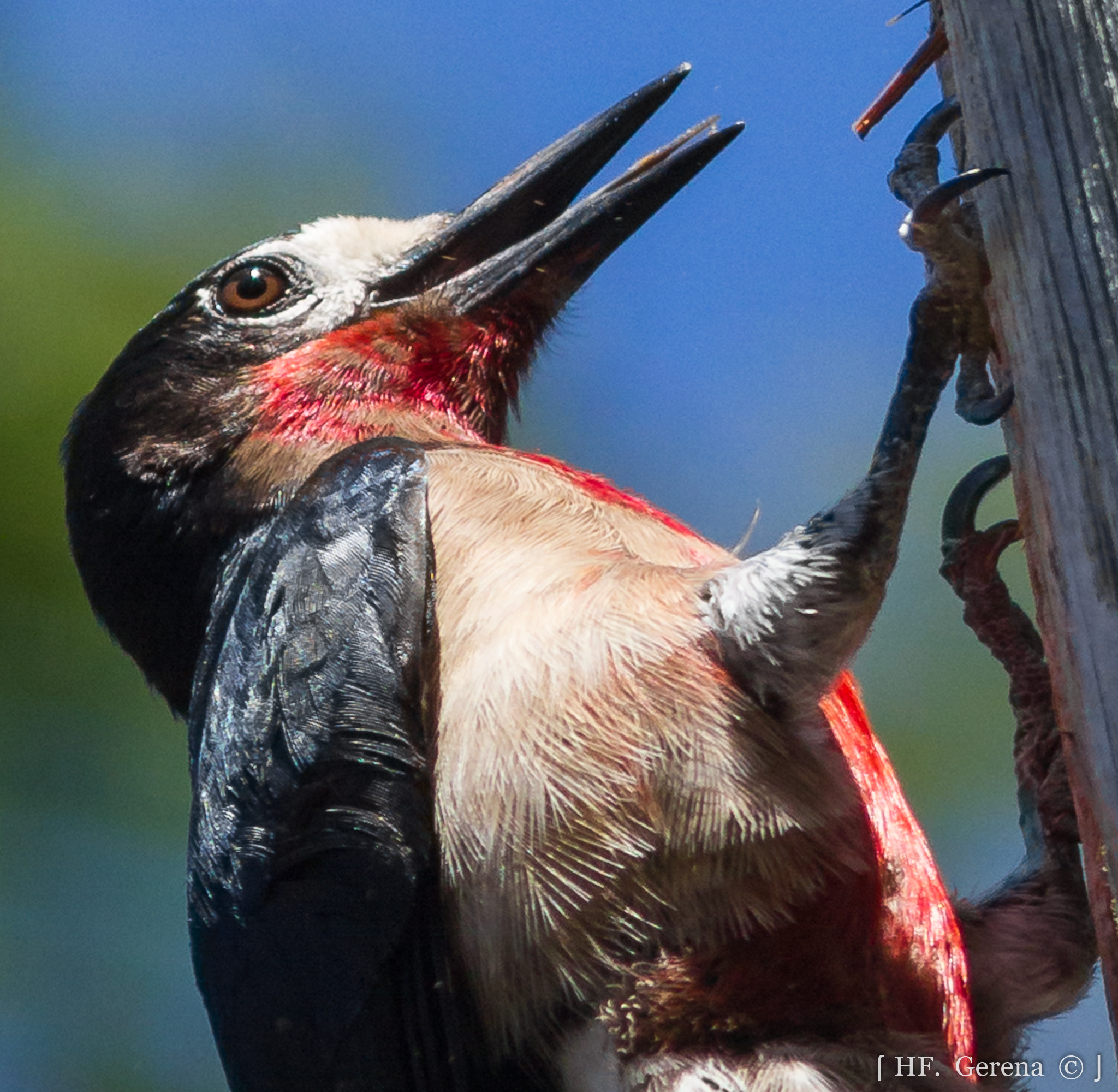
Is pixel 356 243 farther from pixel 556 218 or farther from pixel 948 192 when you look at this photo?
pixel 948 192

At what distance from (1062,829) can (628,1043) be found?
1087mm

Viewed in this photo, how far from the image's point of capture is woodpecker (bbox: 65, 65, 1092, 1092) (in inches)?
105

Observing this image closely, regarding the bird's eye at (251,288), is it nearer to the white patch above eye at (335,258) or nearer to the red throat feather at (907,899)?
the white patch above eye at (335,258)

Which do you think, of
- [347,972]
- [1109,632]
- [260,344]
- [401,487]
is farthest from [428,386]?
[1109,632]

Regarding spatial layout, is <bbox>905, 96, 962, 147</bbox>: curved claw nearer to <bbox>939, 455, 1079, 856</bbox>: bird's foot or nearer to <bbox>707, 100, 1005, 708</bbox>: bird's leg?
<bbox>707, 100, 1005, 708</bbox>: bird's leg

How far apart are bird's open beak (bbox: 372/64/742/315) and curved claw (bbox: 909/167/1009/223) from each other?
4.51 feet

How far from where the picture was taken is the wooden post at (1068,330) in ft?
7.16

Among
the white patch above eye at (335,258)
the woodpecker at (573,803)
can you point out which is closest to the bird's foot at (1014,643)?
the woodpecker at (573,803)

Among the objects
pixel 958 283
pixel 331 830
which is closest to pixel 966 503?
pixel 958 283

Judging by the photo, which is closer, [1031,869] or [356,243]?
[1031,869]

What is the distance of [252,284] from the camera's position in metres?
4.09

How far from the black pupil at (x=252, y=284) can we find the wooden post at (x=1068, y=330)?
2135 mm

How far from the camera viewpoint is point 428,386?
3.88m

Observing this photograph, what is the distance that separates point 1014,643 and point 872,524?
0.74 m
